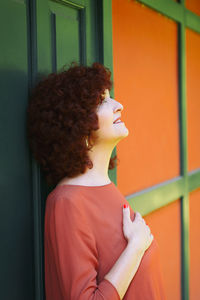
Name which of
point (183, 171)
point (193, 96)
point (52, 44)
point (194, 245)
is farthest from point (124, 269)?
point (193, 96)

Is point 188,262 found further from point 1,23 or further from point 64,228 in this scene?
point 1,23

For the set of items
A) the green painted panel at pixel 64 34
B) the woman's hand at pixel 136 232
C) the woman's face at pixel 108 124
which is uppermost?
the green painted panel at pixel 64 34

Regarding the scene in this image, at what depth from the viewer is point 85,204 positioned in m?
1.24

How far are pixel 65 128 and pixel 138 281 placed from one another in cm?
58

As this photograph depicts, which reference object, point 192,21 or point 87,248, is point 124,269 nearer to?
point 87,248

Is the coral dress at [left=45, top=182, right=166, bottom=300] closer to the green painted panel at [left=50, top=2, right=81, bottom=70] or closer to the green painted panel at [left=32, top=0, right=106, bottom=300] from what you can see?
the green painted panel at [left=32, top=0, right=106, bottom=300]

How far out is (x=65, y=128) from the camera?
4.11 feet

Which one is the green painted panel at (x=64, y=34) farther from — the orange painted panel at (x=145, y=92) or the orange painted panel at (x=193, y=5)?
the orange painted panel at (x=193, y=5)

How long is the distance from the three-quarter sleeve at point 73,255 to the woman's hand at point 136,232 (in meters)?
0.15

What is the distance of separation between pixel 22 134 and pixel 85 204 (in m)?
0.34

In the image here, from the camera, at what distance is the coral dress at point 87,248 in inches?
45.3

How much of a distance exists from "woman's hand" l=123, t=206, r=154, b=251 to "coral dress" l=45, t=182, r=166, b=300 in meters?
0.02

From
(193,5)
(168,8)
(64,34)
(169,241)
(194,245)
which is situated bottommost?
(194,245)

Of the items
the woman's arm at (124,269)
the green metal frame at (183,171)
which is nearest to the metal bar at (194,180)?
the green metal frame at (183,171)
